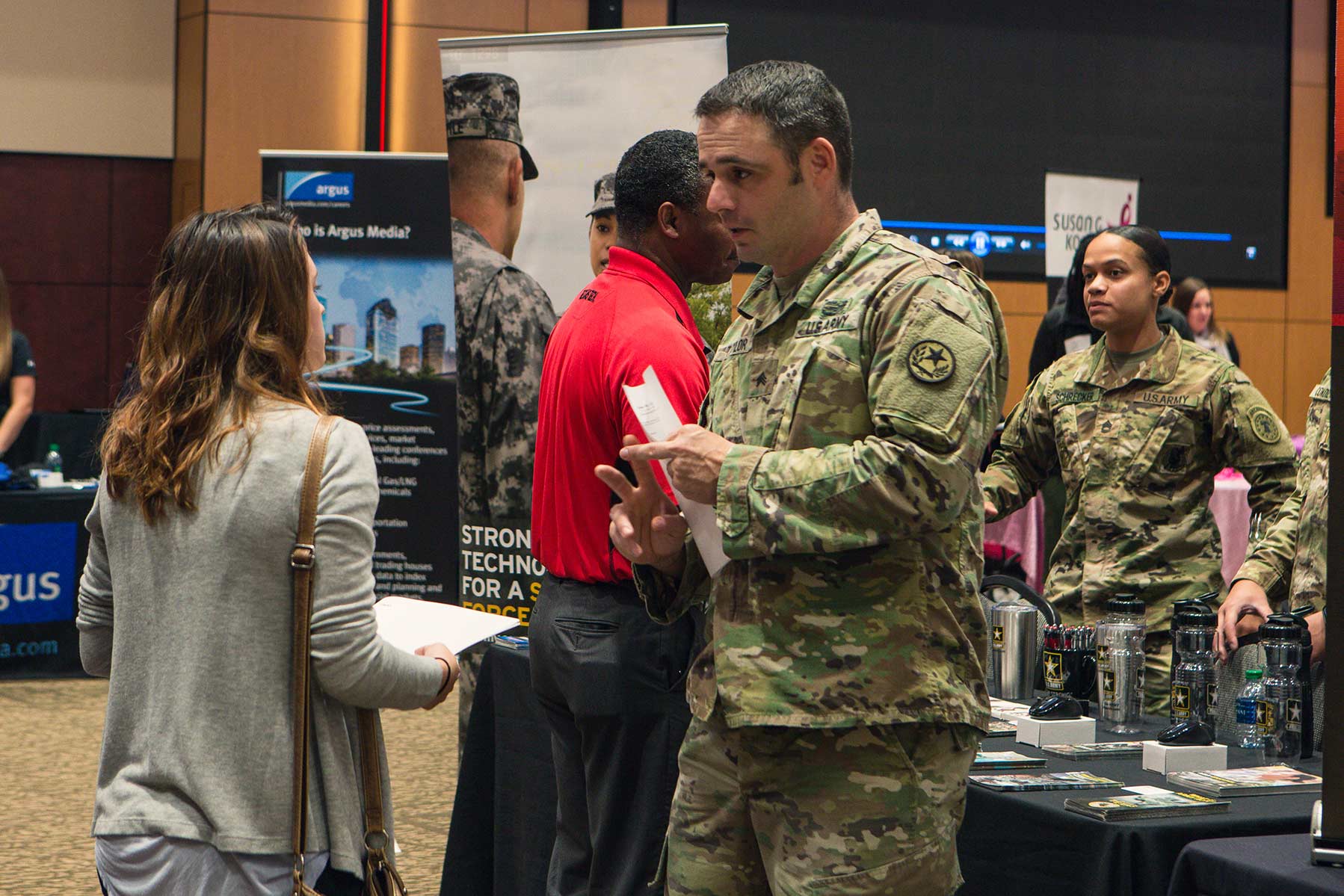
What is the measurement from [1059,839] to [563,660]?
34.4 inches

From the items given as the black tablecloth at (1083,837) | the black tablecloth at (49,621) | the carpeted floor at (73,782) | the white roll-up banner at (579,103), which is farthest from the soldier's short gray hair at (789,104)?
the black tablecloth at (49,621)

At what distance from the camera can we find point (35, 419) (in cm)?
677

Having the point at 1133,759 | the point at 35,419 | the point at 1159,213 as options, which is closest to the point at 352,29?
the point at 35,419

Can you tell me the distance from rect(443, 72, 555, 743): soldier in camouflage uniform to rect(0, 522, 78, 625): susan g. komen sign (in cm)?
302

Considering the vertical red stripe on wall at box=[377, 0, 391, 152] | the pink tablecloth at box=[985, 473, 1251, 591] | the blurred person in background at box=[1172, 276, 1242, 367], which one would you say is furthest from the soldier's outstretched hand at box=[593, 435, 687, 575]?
the vertical red stripe on wall at box=[377, 0, 391, 152]

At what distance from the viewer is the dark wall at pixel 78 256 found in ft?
29.9

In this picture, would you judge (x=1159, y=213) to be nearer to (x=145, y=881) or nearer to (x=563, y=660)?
(x=563, y=660)

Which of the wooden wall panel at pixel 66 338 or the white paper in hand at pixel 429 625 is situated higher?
the wooden wall panel at pixel 66 338

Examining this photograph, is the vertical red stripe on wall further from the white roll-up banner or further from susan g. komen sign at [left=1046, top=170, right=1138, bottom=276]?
the white roll-up banner

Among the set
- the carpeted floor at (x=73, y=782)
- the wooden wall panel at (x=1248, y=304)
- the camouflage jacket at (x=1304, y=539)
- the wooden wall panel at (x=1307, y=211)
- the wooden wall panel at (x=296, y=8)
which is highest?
the wooden wall panel at (x=296, y=8)

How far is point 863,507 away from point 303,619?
0.61 m

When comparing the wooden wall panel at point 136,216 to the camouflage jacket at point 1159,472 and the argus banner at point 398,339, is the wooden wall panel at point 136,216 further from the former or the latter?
the camouflage jacket at point 1159,472

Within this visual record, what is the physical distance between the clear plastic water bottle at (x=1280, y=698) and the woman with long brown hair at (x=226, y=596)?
52.6 inches

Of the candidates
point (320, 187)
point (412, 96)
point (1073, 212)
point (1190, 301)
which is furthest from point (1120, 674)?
point (412, 96)
